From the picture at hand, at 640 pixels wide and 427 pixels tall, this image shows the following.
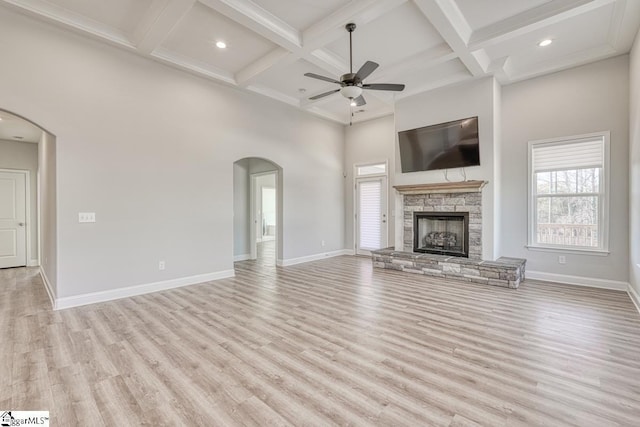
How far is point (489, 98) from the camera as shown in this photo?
5102mm

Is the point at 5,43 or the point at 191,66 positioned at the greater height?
the point at 191,66

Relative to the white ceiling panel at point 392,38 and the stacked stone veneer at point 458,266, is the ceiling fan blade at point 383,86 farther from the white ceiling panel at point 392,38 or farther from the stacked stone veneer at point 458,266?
the stacked stone veneer at point 458,266

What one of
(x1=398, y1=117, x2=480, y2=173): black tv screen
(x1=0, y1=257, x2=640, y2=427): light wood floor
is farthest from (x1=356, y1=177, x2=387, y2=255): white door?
(x1=0, y1=257, x2=640, y2=427): light wood floor

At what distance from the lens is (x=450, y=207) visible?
5.60 meters

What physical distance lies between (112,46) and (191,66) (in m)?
1.06

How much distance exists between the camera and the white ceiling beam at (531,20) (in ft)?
11.1

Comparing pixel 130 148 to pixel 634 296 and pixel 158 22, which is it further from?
pixel 634 296

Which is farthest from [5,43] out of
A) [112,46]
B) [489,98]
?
[489,98]

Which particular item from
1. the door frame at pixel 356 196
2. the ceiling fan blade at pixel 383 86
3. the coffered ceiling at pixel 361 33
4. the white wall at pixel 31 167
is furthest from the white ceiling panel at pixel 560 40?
the white wall at pixel 31 167

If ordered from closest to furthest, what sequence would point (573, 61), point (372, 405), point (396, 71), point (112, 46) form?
point (372, 405), point (112, 46), point (573, 61), point (396, 71)

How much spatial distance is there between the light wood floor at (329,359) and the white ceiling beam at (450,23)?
3.57 metres

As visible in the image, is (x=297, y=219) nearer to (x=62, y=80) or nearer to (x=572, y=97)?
(x=62, y=80)

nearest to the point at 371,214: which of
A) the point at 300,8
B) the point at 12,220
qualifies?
the point at 300,8

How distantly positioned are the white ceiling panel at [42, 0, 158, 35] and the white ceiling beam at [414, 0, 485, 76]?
305 centimetres
